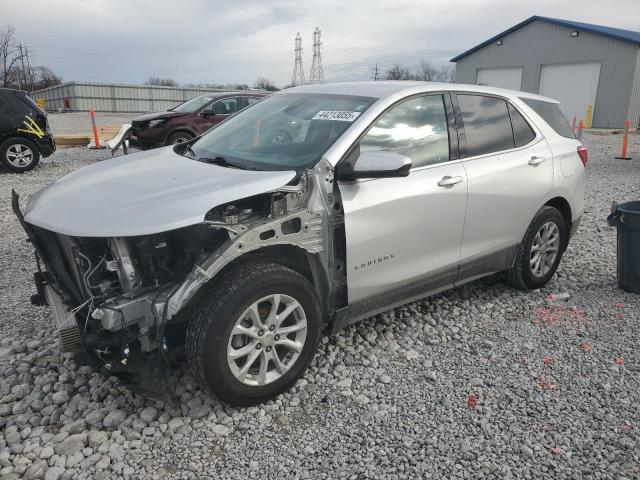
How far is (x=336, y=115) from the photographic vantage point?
3.38 meters

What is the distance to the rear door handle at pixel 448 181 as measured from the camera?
348 cm

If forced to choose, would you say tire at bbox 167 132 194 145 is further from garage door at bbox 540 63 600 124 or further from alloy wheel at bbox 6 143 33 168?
garage door at bbox 540 63 600 124

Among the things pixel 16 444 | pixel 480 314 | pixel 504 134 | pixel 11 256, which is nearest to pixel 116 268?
pixel 16 444

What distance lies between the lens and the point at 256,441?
2.65 m

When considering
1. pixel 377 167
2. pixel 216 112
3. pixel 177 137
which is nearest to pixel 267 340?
pixel 377 167

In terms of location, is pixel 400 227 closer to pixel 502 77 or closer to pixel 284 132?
pixel 284 132

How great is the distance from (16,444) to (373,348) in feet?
6.97

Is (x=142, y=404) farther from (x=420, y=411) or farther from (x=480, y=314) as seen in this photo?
(x=480, y=314)

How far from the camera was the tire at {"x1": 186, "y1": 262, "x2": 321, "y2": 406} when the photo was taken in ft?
8.57

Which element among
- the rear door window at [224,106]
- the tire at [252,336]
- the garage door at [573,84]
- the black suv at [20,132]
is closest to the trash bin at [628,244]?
the tire at [252,336]

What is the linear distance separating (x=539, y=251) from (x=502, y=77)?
1086 inches

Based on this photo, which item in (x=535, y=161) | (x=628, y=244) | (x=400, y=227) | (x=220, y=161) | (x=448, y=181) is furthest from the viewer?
(x=628, y=244)

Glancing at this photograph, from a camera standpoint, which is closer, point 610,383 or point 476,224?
point 610,383

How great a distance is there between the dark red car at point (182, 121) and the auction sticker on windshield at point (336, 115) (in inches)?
337
